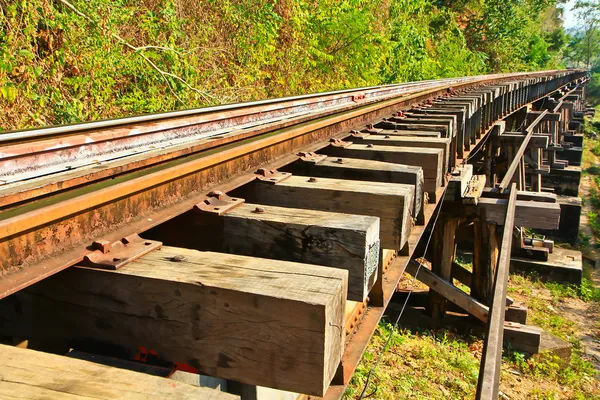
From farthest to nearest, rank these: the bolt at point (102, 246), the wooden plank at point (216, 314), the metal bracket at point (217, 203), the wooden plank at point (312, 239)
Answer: the metal bracket at point (217, 203) → the wooden plank at point (312, 239) → the bolt at point (102, 246) → the wooden plank at point (216, 314)

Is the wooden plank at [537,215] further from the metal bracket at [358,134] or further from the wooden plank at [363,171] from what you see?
the wooden plank at [363,171]

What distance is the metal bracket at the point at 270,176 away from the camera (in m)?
2.53

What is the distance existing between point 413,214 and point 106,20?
16.2ft

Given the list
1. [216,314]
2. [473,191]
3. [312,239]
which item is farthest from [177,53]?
[216,314]

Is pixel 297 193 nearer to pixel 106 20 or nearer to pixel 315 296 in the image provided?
pixel 315 296

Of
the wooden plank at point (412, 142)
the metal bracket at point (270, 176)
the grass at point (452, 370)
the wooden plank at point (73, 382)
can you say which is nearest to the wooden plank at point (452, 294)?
the grass at point (452, 370)

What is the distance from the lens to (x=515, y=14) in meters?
33.0

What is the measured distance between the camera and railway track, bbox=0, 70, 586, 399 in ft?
4.33

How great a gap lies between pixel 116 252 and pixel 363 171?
1.62m

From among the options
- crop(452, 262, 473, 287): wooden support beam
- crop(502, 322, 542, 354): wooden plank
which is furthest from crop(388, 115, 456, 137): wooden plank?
crop(502, 322, 542, 354): wooden plank

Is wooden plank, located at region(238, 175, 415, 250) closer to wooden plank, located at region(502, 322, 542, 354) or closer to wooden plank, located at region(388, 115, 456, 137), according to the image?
wooden plank, located at region(388, 115, 456, 137)

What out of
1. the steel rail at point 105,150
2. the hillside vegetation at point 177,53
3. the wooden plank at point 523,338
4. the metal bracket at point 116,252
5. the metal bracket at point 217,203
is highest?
the hillside vegetation at point 177,53

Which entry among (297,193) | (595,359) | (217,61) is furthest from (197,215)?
(595,359)

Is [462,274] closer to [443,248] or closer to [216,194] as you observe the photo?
[443,248]
